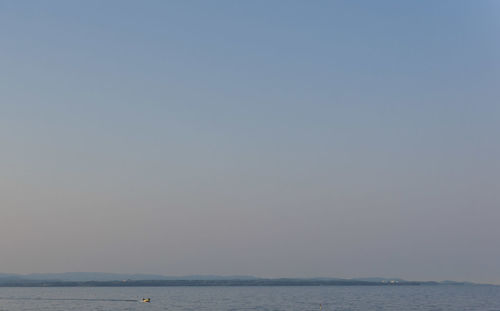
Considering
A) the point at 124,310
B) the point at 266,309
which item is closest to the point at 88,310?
the point at 124,310

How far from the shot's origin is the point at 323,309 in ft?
390

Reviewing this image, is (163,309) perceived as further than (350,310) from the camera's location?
Yes

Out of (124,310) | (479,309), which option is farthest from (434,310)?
(124,310)

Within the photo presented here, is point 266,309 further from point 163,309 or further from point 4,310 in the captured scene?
point 4,310

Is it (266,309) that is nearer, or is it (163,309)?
(266,309)

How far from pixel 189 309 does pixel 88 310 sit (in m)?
22.3

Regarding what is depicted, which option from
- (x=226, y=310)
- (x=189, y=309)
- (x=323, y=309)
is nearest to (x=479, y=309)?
(x=323, y=309)

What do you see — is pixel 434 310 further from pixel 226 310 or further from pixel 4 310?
pixel 4 310

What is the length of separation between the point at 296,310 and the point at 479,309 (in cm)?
4200

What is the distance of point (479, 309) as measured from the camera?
403 feet

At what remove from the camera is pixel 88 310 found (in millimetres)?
121438

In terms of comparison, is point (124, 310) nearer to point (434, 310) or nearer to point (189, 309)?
point (189, 309)

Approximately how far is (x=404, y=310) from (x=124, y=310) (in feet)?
200

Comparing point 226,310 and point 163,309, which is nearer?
point 226,310
